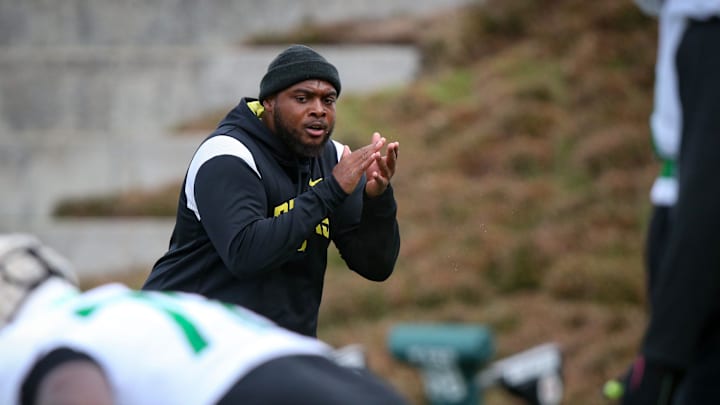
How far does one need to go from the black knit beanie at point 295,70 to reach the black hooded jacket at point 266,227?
151 millimetres

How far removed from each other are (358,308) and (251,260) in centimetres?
641

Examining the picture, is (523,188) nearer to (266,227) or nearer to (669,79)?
(669,79)

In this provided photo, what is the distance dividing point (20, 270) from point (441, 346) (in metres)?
5.12

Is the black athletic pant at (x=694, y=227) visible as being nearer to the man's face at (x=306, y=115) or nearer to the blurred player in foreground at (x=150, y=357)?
the man's face at (x=306, y=115)

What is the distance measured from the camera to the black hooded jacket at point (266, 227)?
13.0ft

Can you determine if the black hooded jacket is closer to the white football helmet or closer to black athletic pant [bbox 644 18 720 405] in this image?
black athletic pant [bbox 644 18 720 405]

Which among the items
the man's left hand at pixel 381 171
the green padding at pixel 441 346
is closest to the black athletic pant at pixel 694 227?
the man's left hand at pixel 381 171

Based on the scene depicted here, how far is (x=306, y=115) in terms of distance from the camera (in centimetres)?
416

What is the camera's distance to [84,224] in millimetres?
13508

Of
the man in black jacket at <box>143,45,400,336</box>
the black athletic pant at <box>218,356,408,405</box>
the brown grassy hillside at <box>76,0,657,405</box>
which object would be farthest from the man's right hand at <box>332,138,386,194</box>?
the brown grassy hillside at <box>76,0,657,405</box>

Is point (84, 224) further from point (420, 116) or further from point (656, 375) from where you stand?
point (656, 375)

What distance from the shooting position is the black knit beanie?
4141 millimetres

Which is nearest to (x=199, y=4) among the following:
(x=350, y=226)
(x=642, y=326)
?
(x=642, y=326)

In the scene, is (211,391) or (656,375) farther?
(656,375)
